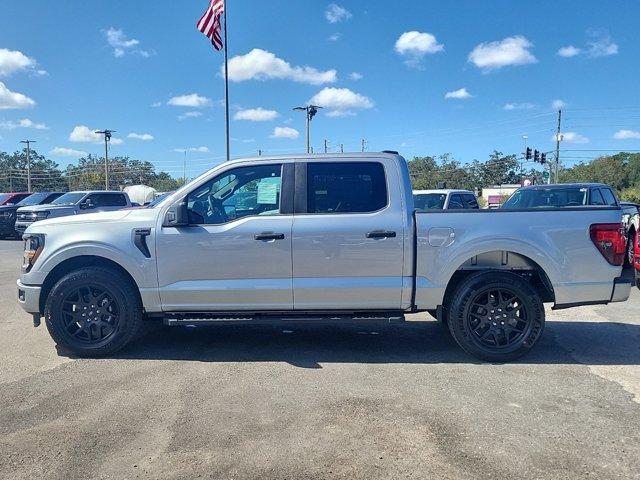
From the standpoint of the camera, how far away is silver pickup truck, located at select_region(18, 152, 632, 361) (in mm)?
4844

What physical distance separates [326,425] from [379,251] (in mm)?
1751

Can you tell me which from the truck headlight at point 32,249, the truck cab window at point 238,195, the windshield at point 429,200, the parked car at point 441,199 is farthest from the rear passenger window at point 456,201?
the truck headlight at point 32,249

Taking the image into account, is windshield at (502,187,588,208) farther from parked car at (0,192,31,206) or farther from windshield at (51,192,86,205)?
parked car at (0,192,31,206)

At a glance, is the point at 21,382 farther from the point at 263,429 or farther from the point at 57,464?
the point at 263,429

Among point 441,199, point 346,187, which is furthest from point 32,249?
point 441,199

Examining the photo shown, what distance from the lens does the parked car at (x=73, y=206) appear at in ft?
55.2

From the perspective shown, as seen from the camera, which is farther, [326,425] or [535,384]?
[535,384]

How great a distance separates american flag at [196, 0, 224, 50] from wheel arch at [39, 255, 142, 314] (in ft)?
54.3

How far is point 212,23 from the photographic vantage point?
1964 centimetres

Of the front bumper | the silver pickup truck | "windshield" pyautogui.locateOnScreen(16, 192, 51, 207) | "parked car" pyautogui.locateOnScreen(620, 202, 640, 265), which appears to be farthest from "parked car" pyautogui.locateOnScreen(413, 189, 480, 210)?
"windshield" pyautogui.locateOnScreen(16, 192, 51, 207)

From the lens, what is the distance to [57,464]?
10.4 feet

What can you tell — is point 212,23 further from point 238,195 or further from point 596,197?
point 238,195

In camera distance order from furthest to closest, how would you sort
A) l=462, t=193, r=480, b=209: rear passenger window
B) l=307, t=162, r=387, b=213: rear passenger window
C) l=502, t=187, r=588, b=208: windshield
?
l=462, t=193, r=480, b=209: rear passenger window → l=502, t=187, r=588, b=208: windshield → l=307, t=162, r=387, b=213: rear passenger window

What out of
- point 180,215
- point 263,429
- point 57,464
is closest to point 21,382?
point 57,464
